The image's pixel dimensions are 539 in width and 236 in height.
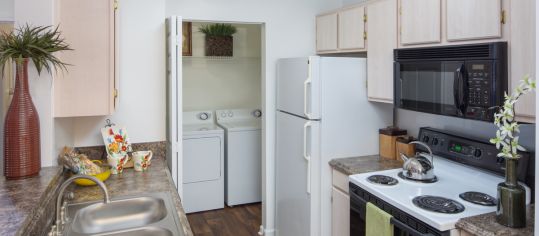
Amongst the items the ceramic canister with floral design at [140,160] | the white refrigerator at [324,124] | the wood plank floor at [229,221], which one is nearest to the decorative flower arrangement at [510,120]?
the white refrigerator at [324,124]

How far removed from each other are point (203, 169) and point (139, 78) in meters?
1.59

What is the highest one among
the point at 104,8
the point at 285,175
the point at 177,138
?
the point at 104,8

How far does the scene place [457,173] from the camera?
2.25 meters

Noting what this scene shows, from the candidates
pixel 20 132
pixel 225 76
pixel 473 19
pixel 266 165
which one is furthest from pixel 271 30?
pixel 20 132

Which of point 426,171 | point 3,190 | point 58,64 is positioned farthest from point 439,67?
point 3,190

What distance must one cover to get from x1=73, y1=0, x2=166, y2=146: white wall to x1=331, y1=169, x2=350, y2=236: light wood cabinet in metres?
1.26

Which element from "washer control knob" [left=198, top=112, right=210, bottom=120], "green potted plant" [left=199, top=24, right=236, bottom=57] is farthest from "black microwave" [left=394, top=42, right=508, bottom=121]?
"washer control knob" [left=198, top=112, right=210, bottom=120]

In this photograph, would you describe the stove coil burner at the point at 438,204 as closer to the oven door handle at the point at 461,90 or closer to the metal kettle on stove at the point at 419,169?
the metal kettle on stove at the point at 419,169

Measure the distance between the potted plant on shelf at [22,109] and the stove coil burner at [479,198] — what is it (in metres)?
2.06

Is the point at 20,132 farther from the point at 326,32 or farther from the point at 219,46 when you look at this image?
the point at 219,46

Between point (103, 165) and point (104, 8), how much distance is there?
93 centimetres

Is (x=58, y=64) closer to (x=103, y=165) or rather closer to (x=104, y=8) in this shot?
(x=104, y=8)

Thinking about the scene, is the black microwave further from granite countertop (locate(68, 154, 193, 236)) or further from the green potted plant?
the green potted plant

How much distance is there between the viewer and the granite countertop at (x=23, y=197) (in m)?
1.22
